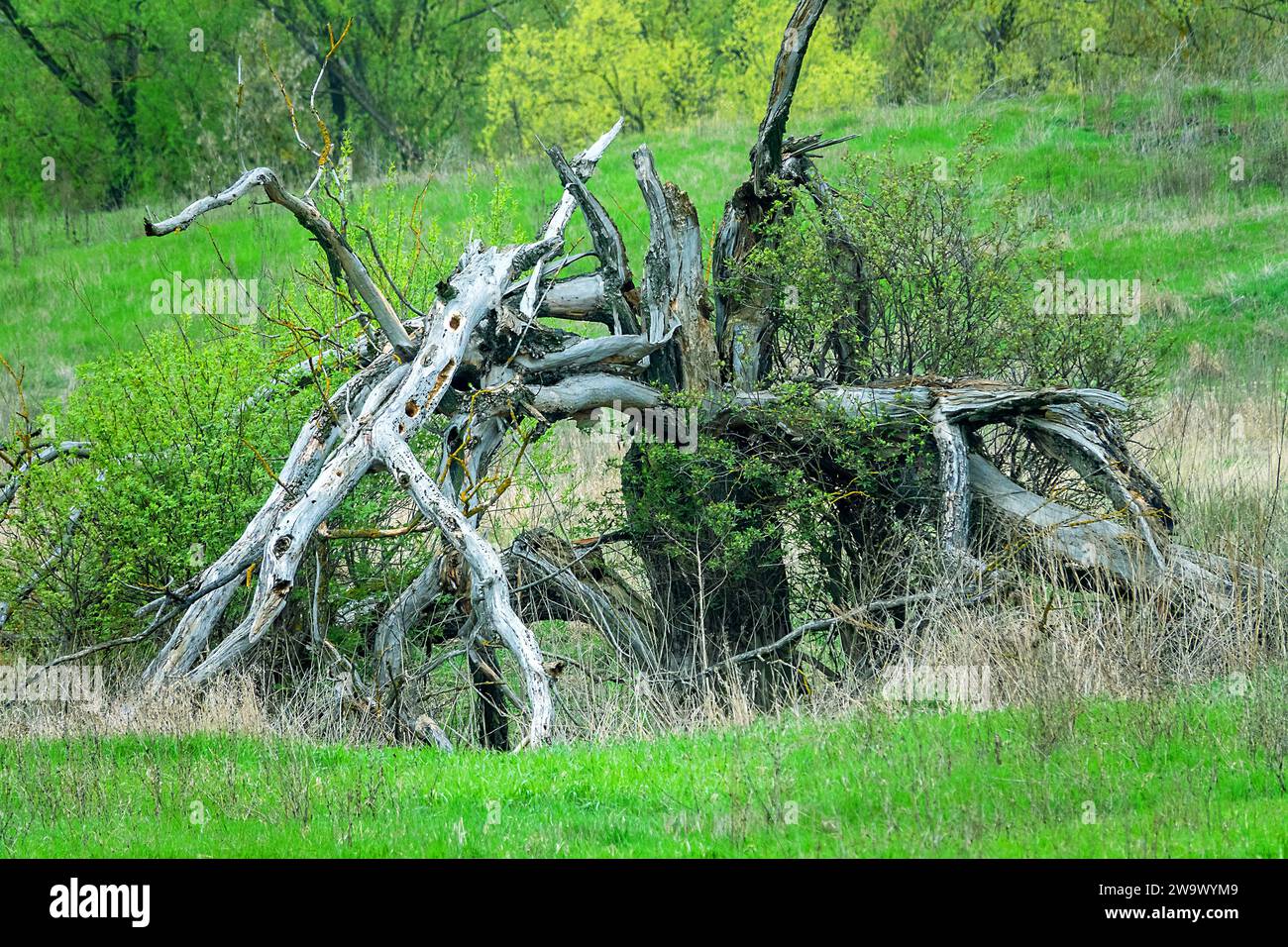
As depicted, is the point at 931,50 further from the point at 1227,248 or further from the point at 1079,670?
the point at 1079,670

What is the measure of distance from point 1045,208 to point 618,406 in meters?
16.6

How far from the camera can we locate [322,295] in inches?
484

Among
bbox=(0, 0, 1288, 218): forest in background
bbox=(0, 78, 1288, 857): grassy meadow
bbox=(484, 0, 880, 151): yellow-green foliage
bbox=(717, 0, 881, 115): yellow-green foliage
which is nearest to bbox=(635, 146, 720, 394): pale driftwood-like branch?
bbox=(0, 78, 1288, 857): grassy meadow

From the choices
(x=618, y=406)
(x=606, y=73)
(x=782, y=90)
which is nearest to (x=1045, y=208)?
(x=782, y=90)

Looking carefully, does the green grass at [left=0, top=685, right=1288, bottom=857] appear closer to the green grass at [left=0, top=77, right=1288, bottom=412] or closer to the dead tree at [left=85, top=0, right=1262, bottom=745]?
the dead tree at [left=85, top=0, right=1262, bottom=745]

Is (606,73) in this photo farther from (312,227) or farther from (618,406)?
(312,227)

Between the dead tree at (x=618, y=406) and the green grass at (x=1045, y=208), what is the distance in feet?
38.6

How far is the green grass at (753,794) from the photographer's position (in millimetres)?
5535

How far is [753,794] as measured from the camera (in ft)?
19.9

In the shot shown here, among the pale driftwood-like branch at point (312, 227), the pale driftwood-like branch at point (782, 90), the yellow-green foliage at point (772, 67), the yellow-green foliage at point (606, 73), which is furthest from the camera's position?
the yellow-green foliage at point (606, 73)

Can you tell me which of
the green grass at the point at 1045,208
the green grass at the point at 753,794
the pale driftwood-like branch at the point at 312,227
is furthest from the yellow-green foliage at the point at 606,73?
the green grass at the point at 753,794

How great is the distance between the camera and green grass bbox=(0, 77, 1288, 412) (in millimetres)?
22516

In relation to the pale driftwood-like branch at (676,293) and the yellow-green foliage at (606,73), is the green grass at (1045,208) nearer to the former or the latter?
the yellow-green foliage at (606,73)
